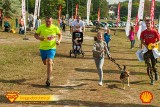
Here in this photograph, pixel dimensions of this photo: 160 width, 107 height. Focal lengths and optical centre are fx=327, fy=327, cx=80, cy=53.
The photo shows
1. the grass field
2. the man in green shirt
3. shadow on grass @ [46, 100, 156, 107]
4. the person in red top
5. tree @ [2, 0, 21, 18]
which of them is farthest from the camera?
tree @ [2, 0, 21, 18]

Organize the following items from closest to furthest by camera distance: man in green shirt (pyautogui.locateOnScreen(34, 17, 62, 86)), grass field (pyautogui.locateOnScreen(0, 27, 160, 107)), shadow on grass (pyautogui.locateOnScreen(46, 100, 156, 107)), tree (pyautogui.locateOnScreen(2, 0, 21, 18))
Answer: shadow on grass (pyautogui.locateOnScreen(46, 100, 156, 107)) < grass field (pyautogui.locateOnScreen(0, 27, 160, 107)) < man in green shirt (pyautogui.locateOnScreen(34, 17, 62, 86)) < tree (pyautogui.locateOnScreen(2, 0, 21, 18))

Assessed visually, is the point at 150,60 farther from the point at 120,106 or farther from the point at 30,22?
the point at 30,22

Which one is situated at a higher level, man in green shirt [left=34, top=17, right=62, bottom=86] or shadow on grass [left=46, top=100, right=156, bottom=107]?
man in green shirt [left=34, top=17, right=62, bottom=86]

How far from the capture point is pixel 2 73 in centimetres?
1205

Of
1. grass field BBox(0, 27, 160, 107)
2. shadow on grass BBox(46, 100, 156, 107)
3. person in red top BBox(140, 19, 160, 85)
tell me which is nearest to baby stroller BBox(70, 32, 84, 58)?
grass field BBox(0, 27, 160, 107)

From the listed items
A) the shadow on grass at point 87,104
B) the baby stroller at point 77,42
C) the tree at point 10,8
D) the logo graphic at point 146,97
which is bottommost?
the shadow on grass at point 87,104

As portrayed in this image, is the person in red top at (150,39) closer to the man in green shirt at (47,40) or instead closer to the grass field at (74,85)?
the grass field at (74,85)

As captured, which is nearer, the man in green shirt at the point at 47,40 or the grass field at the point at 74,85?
the grass field at the point at 74,85

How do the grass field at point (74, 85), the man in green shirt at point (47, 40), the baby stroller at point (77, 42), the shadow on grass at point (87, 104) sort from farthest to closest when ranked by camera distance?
the baby stroller at point (77, 42) < the man in green shirt at point (47, 40) < the grass field at point (74, 85) < the shadow on grass at point (87, 104)

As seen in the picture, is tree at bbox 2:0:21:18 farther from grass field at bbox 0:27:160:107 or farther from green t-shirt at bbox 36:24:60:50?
green t-shirt at bbox 36:24:60:50

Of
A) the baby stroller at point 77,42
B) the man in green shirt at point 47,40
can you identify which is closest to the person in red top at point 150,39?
the man in green shirt at point 47,40

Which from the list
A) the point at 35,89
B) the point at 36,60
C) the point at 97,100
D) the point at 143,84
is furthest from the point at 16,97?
the point at 36,60

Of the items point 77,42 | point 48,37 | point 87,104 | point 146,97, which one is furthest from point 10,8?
point 146,97

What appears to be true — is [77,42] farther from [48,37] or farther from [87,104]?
[87,104]
